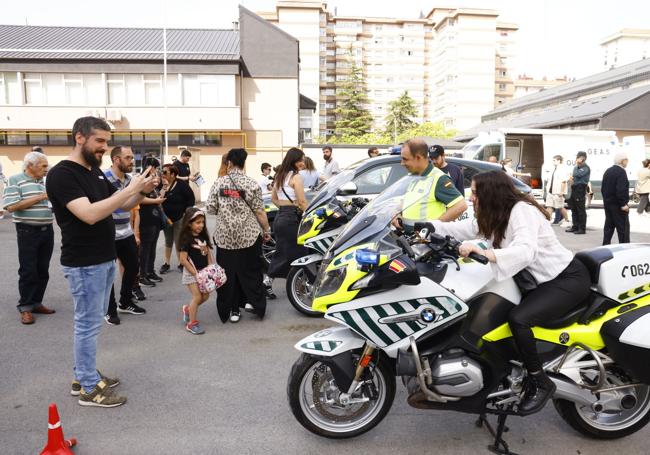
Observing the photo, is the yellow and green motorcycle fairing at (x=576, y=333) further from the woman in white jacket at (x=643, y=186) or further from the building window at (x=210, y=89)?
the building window at (x=210, y=89)

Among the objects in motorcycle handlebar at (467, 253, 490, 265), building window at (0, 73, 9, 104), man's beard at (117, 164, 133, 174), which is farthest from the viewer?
building window at (0, 73, 9, 104)

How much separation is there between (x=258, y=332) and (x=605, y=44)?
12144cm

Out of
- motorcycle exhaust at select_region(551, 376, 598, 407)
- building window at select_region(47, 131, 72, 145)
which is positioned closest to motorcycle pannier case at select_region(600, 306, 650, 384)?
motorcycle exhaust at select_region(551, 376, 598, 407)

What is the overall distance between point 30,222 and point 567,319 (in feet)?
18.0

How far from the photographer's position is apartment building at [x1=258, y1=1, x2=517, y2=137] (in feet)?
263

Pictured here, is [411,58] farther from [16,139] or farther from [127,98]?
[16,139]

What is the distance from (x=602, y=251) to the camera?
3436 mm

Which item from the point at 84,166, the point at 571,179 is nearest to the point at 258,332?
the point at 84,166

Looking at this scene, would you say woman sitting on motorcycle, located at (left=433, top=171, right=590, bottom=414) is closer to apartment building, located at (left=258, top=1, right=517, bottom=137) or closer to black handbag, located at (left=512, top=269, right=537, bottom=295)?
black handbag, located at (left=512, top=269, right=537, bottom=295)

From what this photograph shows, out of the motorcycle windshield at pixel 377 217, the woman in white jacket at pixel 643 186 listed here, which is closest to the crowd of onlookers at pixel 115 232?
the motorcycle windshield at pixel 377 217

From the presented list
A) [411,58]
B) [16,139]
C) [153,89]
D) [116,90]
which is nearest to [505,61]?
[411,58]

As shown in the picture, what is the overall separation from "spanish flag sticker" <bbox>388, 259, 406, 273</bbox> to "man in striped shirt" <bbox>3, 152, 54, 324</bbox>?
4.44 meters

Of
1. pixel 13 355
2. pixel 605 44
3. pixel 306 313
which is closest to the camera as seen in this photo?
pixel 13 355

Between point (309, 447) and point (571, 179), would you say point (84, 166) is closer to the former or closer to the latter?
point (309, 447)
